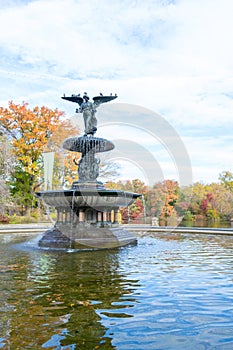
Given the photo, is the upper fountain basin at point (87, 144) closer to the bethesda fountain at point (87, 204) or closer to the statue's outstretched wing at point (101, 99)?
the bethesda fountain at point (87, 204)

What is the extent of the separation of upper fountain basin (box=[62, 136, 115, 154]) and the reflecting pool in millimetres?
5854

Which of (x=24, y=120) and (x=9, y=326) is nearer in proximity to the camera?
(x=9, y=326)

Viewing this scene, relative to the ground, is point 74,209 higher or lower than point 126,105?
lower

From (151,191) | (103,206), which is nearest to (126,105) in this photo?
(103,206)

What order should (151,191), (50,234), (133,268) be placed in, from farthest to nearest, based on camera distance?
(151,191) → (50,234) → (133,268)

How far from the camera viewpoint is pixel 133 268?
21.3ft

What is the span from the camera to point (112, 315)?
3635mm

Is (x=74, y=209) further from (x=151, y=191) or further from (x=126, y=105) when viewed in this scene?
(x=151, y=191)

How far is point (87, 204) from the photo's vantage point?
34.9ft

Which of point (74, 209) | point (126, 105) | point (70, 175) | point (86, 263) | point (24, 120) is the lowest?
point (86, 263)

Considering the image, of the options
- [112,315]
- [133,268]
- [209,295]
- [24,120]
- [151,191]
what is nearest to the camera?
[112,315]

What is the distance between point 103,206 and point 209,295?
22.5ft

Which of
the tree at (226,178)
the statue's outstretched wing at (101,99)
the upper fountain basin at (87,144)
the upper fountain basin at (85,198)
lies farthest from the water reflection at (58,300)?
the tree at (226,178)

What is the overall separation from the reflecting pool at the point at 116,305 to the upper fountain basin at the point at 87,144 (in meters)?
5.85
